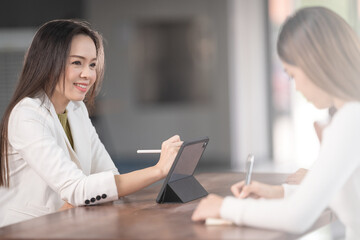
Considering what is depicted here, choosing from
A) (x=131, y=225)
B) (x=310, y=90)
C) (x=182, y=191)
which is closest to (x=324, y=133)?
(x=310, y=90)

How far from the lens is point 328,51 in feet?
5.50

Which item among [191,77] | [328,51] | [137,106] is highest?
[328,51]

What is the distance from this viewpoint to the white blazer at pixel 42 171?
2.21 metres

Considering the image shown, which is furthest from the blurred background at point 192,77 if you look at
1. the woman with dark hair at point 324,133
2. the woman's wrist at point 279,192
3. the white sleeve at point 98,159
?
the woman with dark hair at point 324,133

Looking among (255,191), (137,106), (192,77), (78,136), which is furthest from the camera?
(137,106)

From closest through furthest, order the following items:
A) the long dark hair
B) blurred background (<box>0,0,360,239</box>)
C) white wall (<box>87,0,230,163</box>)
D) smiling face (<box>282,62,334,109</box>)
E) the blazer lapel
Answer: smiling face (<box>282,62,334,109</box>) < the long dark hair < the blazer lapel < blurred background (<box>0,0,360,239</box>) < white wall (<box>87,0,230,163</box>)

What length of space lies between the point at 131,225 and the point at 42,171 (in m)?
0.58

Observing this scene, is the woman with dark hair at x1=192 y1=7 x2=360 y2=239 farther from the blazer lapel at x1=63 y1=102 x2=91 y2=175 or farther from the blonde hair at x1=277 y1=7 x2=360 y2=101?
the blazer lapel at x1=63 y1=102 x2=91 y2=175

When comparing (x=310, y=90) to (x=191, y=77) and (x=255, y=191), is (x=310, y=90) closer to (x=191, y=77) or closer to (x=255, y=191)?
(x=255, y=191)

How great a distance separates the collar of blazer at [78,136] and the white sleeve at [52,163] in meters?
0.15

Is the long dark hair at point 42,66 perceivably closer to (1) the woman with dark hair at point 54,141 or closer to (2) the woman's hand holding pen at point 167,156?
(1) the woman with dark hair at point 54,141

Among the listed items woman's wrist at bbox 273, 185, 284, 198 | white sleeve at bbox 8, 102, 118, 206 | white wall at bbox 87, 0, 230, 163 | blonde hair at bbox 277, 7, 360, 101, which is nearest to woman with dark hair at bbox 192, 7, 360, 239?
blonde hair at bbox 277, 7, 360, 101

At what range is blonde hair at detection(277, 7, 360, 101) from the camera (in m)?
1.67

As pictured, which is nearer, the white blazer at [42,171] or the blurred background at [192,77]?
the white blazer at [42,171]
